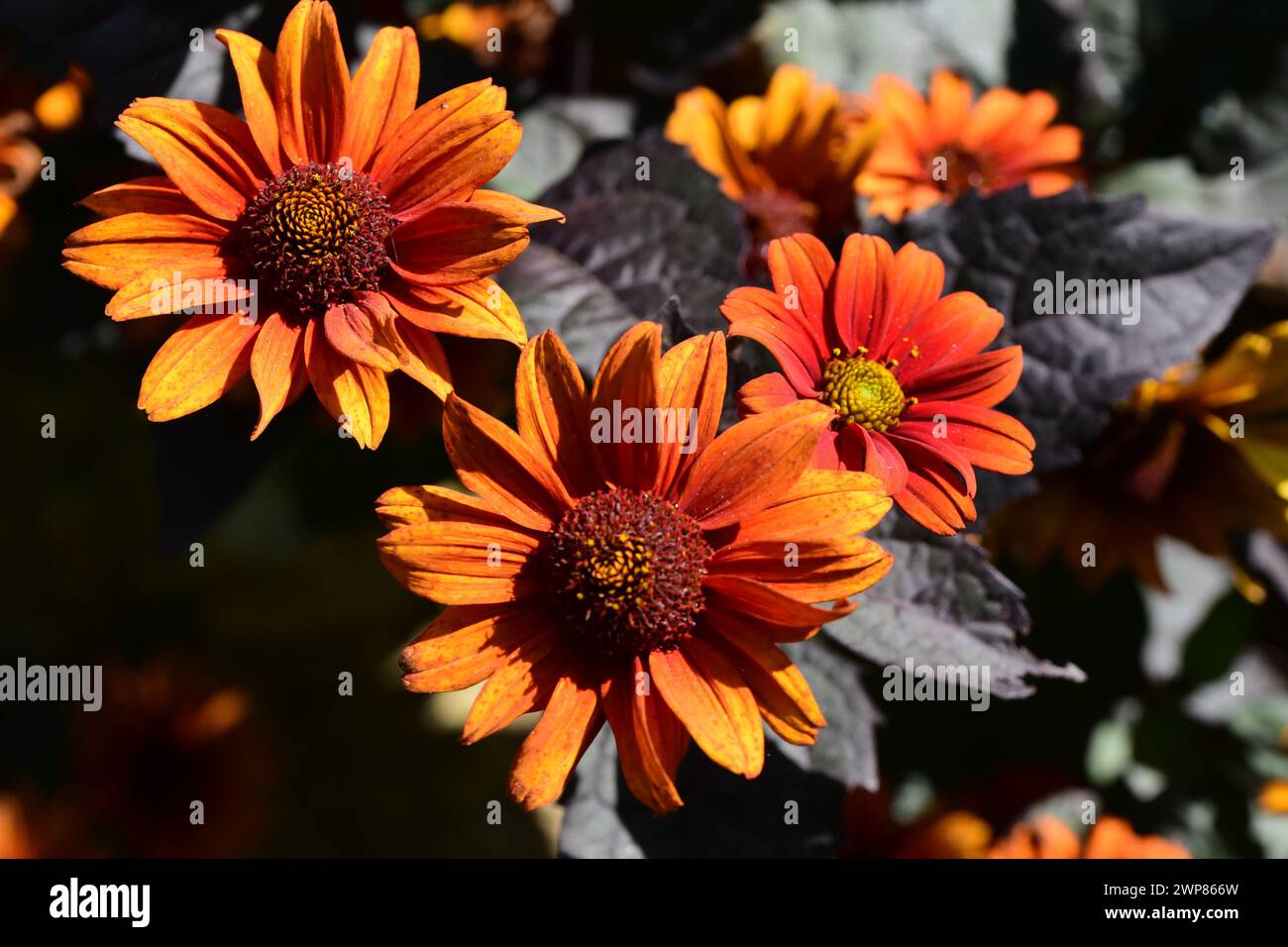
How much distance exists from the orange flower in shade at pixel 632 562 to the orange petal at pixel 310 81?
0.90 feet

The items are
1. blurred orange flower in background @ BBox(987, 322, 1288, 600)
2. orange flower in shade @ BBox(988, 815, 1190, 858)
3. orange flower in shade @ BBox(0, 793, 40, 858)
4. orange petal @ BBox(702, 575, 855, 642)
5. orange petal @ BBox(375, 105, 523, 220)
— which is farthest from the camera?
orange flower in shade @ BBox(0, 793, 40, 858)

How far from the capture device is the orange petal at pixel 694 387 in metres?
0.86

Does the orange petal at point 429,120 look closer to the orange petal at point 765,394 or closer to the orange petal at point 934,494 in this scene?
the orange petal at point 765,394

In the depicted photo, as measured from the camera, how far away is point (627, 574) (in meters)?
0.87

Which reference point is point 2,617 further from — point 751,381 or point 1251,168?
point 1251,168

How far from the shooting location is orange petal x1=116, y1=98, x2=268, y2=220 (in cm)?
89

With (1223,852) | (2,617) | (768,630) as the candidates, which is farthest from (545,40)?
→ (1223,852)

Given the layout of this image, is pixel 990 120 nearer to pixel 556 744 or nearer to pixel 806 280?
pixel 806 280

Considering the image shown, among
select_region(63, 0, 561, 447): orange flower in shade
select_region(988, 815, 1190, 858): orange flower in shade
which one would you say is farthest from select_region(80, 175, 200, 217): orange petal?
select_region(988, 815, 1190, 858): orange flower in shade

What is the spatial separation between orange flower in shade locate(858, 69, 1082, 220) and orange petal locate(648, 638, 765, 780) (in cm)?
67

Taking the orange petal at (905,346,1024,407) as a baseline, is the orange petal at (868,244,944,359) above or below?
above

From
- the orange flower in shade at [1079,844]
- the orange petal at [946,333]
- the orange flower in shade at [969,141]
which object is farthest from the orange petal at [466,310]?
the orange flower in shade at [1079,844]

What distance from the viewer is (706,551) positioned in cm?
90

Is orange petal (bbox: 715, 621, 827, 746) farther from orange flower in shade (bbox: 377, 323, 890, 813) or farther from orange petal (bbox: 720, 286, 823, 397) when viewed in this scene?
orange petal (bbox: 720, 286, 823, 397)
